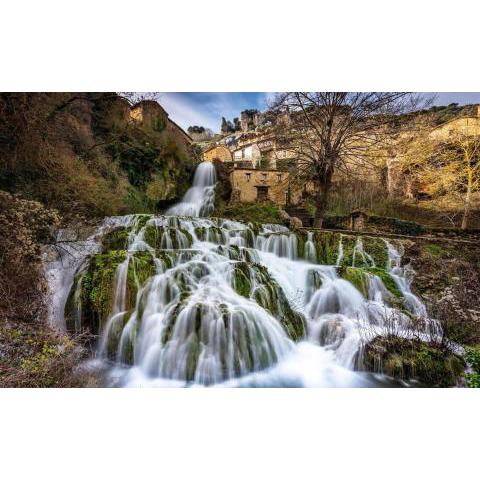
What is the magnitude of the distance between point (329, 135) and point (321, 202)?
4.53ft

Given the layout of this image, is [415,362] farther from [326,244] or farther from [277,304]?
[326,244]

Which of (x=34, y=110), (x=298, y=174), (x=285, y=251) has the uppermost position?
(x=34, y=110)

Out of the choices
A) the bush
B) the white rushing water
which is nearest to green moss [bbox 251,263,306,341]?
the white rushing water

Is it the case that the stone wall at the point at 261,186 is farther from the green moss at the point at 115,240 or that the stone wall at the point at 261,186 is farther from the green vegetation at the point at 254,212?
the green moss at the point at 115,240

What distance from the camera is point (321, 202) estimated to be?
199 inches

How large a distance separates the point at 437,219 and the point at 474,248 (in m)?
0.58

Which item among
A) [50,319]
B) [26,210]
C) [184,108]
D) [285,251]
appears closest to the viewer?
[50,319]

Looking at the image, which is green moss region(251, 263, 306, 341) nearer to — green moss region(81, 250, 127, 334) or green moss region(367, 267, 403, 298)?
green moss region(367, 267, 403, 298)

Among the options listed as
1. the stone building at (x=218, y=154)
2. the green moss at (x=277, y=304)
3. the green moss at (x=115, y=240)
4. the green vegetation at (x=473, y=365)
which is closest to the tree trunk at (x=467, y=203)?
the green vegetation at (x=473, y=365)

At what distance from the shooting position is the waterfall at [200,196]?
19.4ft

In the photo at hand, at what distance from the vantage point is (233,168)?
5574 mm
